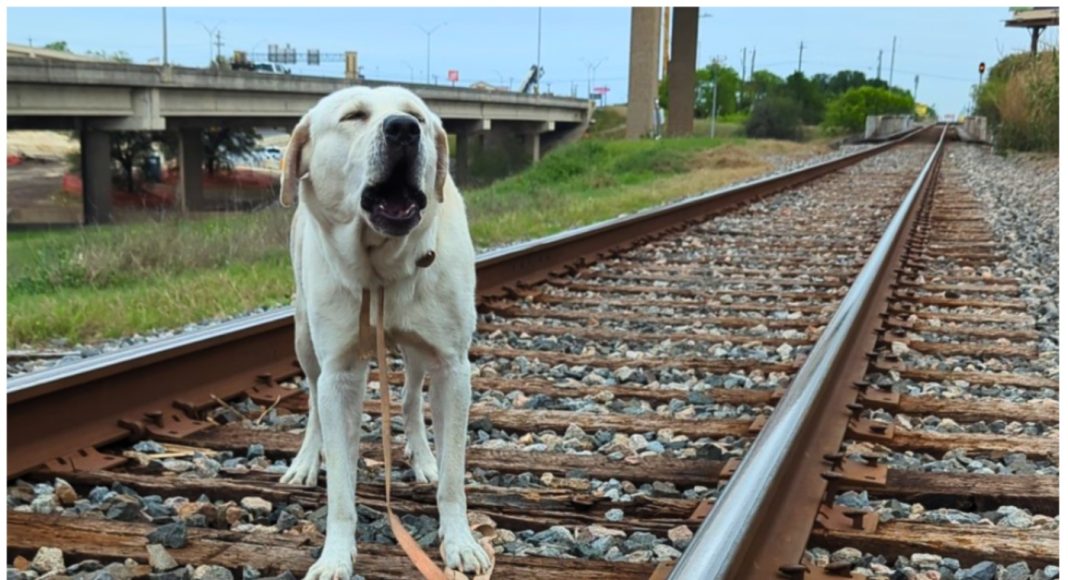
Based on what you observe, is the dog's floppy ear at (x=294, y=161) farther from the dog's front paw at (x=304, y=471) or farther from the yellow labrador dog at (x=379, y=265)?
the dog's front paw at (x=304, y=471)

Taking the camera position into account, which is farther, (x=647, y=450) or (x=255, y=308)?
(x=255, y=308)

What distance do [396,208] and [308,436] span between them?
1.07 meters

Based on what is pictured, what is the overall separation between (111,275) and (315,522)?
6762 millimetres

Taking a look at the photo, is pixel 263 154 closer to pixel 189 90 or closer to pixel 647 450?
pixel 189 90

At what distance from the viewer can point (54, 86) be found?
108 ft

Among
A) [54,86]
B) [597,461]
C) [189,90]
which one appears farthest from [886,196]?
[189,90]

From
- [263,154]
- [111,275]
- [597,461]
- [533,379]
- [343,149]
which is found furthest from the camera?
[263,154]

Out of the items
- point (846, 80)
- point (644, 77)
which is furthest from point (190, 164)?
Result: point (846, 80)

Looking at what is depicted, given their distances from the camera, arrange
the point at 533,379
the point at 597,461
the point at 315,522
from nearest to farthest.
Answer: the point at 315,522
the point at 597,461
the point at 533,379

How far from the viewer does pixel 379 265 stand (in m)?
2.82

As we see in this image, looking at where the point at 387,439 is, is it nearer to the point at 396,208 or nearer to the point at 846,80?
the point at 396,208

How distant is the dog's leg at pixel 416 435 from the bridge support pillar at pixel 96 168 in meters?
36.0

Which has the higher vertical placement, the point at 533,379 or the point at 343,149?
the point at 343,149

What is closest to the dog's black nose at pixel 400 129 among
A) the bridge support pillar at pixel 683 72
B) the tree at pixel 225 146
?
the bridge support pillar at pixel 683 72
